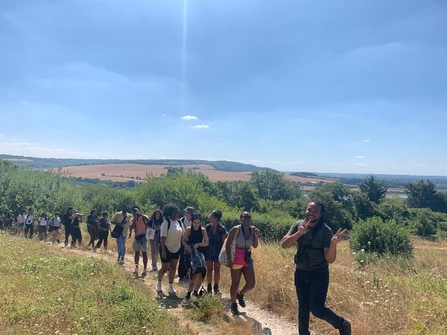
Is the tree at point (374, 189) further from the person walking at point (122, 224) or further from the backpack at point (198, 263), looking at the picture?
the backpack at point (198, 263)

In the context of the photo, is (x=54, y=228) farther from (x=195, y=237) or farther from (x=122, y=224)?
(x=195, y=237)

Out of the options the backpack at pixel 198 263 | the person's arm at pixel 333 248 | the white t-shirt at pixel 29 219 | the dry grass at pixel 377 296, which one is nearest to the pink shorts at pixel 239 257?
the backpack at pixel 198 263

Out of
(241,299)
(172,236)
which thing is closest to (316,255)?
(241,299)

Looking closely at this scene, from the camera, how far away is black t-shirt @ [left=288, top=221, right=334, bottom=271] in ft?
12.5

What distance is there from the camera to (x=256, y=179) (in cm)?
7775

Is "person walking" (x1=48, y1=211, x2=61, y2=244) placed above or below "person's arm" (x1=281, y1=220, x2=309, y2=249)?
below

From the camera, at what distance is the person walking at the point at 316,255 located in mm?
3773

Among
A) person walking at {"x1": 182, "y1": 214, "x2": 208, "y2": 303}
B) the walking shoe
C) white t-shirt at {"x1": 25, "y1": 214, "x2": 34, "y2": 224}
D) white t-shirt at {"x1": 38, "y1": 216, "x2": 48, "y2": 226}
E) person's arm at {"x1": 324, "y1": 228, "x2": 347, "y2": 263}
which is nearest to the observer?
person's arm at {"x1": 324, "y1": 228, "x2": 347, "y2": 263}

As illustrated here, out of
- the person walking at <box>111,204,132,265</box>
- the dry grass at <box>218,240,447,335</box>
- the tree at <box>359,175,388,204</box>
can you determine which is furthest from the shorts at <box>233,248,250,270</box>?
the tree at <box>359,175,388,204</box>

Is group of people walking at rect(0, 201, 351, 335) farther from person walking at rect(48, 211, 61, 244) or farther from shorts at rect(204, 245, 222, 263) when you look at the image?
person walking at rect(48, 211, 61, 244)

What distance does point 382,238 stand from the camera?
44.8ft

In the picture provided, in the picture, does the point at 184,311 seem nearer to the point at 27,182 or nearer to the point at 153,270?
the point at 153,270

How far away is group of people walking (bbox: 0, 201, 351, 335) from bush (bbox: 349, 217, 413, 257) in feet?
29.4

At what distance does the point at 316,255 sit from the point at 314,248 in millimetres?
86
